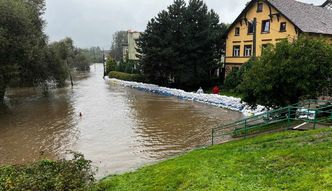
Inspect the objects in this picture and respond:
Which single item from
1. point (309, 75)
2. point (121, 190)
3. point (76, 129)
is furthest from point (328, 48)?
point (76, 129)

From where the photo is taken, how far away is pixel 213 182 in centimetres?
883

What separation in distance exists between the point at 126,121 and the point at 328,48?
49.1ft

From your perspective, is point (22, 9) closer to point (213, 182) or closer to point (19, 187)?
point (19, 187)

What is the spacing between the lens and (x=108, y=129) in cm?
2248

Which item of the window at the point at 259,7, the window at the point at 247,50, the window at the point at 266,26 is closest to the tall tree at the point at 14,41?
the window at the point at 247,50

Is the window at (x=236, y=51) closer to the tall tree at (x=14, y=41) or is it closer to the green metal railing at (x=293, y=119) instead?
the green metal railing at (x=293, y=119)

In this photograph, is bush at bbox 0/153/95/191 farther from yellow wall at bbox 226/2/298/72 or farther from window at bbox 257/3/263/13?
window at bbox 257/3/263/13

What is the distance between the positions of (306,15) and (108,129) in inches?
987

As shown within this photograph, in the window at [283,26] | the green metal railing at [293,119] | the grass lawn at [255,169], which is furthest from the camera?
the window at [283,26]

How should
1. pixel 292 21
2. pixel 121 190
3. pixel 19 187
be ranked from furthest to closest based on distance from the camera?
pixel 292 21 → pixel 121 190 → pixel 19 187

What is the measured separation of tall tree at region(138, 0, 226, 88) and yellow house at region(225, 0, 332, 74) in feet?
8.19

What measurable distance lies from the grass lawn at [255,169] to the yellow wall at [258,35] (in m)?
22.3

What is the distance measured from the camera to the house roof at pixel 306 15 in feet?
104

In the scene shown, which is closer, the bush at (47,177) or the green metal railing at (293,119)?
the bush at (47,177)
